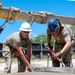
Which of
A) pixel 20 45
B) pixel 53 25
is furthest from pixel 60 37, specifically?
pixel 20 45

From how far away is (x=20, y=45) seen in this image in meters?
7.87

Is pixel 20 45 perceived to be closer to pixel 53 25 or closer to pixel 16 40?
pixel 16 40

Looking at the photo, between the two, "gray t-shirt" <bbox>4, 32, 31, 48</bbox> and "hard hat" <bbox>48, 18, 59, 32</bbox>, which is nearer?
"hard hat" <bbox>48, 18, 59, 32</bbox>

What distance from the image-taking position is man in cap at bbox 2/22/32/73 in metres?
7.68

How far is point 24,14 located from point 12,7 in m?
0.53

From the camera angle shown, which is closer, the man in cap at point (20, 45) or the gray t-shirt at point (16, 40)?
the man in cap at point (20, 45)

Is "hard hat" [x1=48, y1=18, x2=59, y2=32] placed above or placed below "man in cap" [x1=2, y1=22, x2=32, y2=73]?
above

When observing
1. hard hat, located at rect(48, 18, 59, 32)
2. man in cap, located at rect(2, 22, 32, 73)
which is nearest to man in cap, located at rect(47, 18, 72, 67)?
hard hat, located at rect(48, 18, 59, 32)

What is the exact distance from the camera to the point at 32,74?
16.4ft

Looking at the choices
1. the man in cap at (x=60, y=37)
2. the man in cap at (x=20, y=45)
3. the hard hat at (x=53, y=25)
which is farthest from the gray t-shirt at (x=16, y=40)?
the hard hat at (x=53, y=25)

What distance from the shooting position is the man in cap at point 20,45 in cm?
768

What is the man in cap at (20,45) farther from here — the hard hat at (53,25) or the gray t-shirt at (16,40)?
the hard hat at (53,25)

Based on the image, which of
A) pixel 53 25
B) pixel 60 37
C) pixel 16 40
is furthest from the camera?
pixel 60 37

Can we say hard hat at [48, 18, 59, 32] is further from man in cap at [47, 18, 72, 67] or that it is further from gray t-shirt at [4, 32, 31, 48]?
gray t-shirt at [4, 32, 31, 48]
